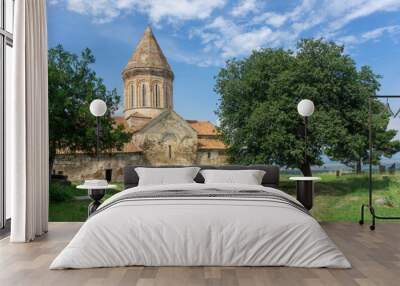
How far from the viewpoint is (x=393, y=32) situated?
27.6ft

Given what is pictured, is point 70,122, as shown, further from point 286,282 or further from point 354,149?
point 286,282

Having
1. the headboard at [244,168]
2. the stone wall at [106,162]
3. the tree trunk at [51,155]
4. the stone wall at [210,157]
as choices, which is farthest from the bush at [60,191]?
the headboard at [244,168]

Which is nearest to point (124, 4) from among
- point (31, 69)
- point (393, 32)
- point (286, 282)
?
point (31, 69)

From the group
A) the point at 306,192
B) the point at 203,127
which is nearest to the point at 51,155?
the point at 203,127

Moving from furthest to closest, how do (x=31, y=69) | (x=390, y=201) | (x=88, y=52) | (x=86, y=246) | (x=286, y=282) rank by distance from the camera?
1. (x=88, y=52)
2. (x=390, y=201)
3. (x=31, y=69)
4. (x=86, y=246)
5. (x=286, y=282)

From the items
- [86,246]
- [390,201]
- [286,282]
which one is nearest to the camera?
[286,282]

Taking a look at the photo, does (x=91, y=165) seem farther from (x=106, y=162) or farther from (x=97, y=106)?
(x=97, y=106)

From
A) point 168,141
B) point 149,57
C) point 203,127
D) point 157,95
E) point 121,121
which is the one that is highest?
point 149,57

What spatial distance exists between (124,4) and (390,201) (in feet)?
22.5

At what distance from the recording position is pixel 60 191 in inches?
319

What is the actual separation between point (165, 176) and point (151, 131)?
138 inches

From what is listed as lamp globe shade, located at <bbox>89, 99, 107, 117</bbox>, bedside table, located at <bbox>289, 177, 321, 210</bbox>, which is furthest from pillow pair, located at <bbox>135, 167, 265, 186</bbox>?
lamp globe shade, located at <bbox>89, 99, 107, 117</bbox>

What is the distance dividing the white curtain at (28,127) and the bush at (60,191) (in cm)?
363

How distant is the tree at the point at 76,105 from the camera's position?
852cm
